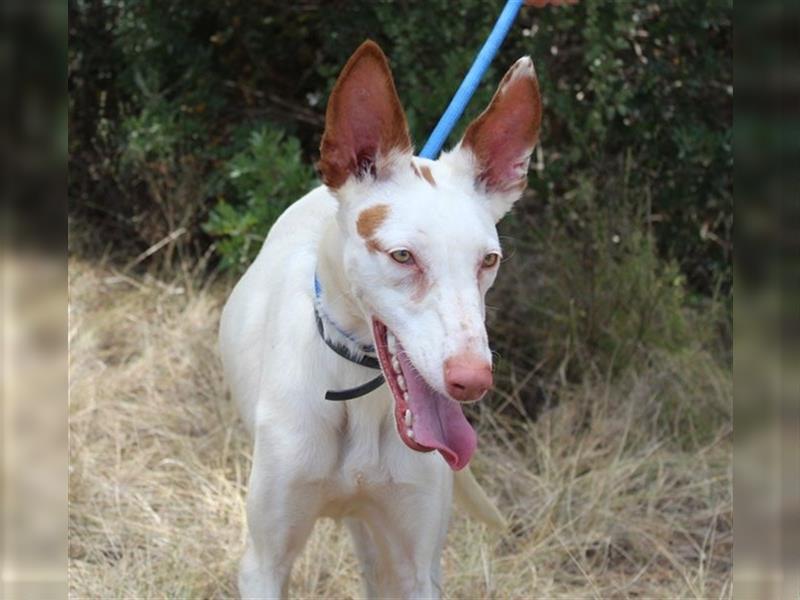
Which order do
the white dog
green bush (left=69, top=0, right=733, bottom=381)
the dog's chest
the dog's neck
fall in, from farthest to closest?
green bush (left=69, top=0, right=733, bottom=381) → the dog's chest → the dog's neck → the white dog

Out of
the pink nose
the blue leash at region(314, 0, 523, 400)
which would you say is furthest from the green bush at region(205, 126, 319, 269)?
the pink nose

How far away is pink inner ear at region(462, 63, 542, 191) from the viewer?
2.64 m

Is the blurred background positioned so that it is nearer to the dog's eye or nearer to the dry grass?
the dry grass

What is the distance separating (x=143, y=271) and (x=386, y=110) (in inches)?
146

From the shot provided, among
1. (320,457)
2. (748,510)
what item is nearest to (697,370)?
(320,457)

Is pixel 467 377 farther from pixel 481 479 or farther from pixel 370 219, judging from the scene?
pixel 481 479

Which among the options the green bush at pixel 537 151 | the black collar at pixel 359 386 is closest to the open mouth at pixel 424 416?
the black collar at pixel 359 386

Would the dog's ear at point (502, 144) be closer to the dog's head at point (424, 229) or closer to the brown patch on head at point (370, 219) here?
the dog's head at point (424, 229)

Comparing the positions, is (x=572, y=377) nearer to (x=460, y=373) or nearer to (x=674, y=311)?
(x=674, y=311)

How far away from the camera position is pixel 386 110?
2.55m

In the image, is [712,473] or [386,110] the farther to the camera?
[712,473]

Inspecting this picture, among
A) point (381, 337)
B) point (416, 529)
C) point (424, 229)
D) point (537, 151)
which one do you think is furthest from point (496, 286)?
point (424, 229)

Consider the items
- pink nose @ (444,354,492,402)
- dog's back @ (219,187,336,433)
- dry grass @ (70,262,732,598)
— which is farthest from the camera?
dry grass @ (70,262,732,598)

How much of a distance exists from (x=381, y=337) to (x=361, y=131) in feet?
1.39
